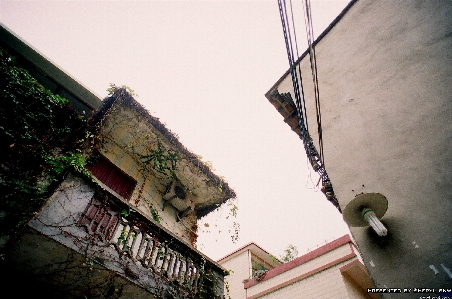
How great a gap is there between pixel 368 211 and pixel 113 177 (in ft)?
24.4

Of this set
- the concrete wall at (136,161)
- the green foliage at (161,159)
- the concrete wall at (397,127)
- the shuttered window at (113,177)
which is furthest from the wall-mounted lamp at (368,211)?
the shuttered window at (113,177)

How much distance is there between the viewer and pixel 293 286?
1166cm

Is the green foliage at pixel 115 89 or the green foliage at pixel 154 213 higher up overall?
the green foliage at pixel 115 89

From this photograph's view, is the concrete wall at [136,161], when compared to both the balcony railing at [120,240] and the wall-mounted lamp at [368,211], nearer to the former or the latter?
the balcony railing at [120,240]

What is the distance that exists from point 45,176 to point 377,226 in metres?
6.41

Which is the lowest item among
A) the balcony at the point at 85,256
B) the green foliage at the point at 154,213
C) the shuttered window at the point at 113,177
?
the balcony at the point at 85,256

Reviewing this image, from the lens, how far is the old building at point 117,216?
14.3 feet

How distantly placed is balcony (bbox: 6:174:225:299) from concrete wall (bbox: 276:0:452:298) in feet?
13.8

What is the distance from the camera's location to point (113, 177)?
8.23 meters

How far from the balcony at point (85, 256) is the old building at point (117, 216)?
0.7 inches

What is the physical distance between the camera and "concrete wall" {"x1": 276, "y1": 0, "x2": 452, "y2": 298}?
384 centimetres

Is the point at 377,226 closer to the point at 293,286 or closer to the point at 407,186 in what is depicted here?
the point at 407,186

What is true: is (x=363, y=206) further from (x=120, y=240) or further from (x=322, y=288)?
(x=322, y=288)

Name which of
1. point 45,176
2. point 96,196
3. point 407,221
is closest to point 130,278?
point 96,196
